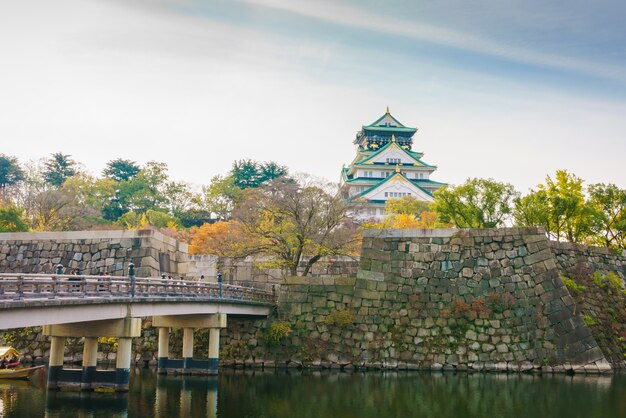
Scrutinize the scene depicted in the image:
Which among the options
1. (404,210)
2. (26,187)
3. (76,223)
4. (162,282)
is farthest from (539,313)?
(26,187)

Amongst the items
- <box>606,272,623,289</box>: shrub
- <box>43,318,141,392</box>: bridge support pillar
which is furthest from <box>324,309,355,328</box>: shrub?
<box>606,272,623,289</box>: shrub

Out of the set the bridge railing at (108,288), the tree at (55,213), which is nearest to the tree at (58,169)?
the tree at (55,213)

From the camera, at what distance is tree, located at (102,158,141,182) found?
70.6 meters

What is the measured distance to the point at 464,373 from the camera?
27562mm

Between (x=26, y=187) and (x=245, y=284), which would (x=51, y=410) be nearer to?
(x=245, y=284)

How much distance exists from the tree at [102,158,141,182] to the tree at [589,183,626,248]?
161 feet

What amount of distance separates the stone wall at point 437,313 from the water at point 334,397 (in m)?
1.92

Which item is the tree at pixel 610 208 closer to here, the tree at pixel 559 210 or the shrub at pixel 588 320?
the tree at pixel 559 210

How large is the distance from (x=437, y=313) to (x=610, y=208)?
16.9 meters

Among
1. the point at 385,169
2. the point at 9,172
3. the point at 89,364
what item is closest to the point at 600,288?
the point at 89,364

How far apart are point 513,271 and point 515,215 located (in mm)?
8336

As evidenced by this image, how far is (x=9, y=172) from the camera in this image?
216ft

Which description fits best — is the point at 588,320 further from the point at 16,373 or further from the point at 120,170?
the point at 120,170

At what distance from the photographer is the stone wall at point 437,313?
91.7 ft
